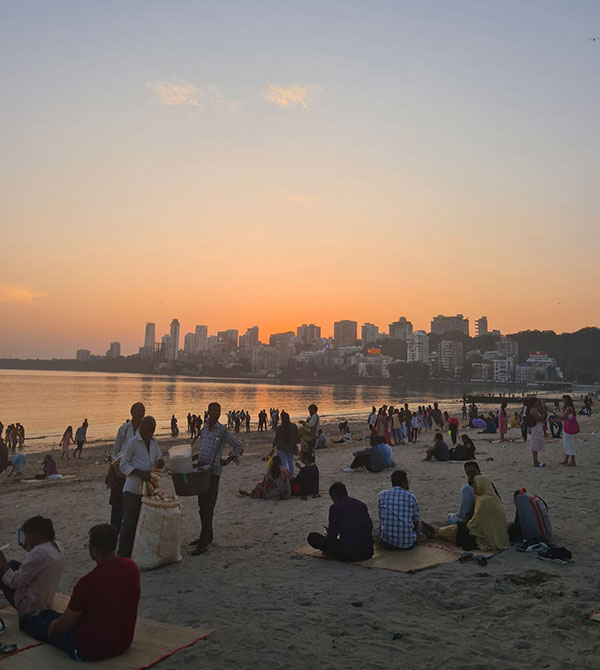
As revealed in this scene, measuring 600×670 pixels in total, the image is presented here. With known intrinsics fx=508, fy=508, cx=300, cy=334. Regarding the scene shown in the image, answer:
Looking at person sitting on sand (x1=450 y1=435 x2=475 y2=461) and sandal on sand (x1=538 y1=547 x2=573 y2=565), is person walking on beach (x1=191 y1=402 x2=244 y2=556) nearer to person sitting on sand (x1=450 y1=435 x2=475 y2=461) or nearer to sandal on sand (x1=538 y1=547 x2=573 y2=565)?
sandal on sand (x1=538 y1=547 x2=573 y2=565)

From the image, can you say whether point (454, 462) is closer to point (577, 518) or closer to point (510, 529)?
point (577, 518)

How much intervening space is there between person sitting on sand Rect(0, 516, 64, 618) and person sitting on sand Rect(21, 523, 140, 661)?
1.38ft

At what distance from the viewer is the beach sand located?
3.69m

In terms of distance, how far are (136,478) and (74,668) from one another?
8.24 ft

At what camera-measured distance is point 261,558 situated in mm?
6223

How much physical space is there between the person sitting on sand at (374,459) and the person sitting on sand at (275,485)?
138 inches

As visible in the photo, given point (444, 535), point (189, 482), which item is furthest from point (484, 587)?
point (189, 482)

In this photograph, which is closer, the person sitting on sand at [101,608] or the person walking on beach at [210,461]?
the person sitting on sand at [101,608]

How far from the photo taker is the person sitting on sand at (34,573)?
390 cm

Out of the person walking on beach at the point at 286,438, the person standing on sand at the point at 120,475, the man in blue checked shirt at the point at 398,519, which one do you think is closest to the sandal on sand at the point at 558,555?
the man in blue checked shirt at the point at 398,519

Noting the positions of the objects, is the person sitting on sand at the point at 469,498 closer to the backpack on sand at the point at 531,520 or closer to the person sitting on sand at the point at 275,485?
the backpack on sand at the point at 531,520

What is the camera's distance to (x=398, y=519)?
6164 mm

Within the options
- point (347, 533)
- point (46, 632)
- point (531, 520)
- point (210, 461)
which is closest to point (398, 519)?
point (347, 533)

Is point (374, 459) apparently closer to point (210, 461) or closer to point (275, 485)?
point (275, 485)
